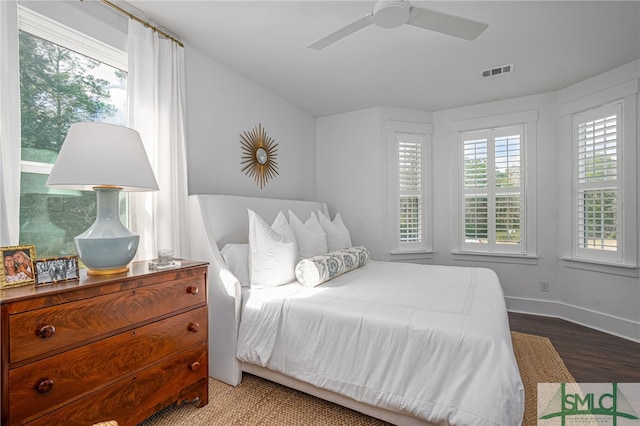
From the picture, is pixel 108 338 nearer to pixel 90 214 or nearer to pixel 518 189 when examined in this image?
pixel 90 214

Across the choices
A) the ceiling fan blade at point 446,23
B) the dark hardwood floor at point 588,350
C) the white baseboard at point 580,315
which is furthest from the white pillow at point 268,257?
the white baseboard at point 580,315

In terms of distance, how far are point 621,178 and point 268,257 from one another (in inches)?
139

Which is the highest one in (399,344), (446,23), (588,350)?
(446,23)

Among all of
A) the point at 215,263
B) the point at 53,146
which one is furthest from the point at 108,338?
the point at 53,146

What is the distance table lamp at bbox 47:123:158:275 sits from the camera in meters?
1.40

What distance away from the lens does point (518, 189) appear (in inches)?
149

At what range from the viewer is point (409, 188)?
4.17 m

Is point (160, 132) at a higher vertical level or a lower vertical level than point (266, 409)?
higher

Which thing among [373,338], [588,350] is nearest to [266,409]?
[373,338]

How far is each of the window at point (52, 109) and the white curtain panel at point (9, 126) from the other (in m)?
0.18

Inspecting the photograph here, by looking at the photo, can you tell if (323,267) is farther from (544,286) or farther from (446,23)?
(544,286)

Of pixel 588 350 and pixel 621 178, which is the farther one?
pixel 621 178

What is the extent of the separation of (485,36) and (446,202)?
2.21 m

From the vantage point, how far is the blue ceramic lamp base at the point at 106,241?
149 cm
